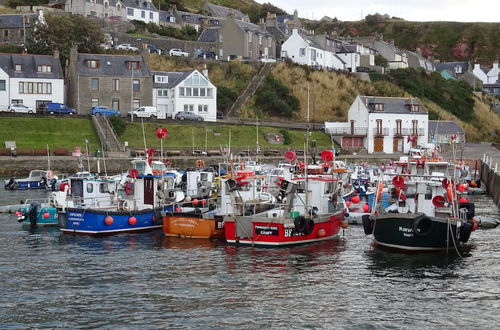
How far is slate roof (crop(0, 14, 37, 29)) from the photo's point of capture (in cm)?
11256

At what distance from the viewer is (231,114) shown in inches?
4082

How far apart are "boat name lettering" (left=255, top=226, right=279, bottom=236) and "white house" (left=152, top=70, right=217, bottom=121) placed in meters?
61.4

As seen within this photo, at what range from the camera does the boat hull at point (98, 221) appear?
130 ft

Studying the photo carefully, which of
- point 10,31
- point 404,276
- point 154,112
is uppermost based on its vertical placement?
point 10,31

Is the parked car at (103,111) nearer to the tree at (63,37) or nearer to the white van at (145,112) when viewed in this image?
the white van at (145,112)

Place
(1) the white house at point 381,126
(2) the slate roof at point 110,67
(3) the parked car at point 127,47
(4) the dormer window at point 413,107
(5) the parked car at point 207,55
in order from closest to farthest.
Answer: (2) the slate roof at point 110,67, (1) the white house at point 381,126, (4) the dormer window at point 413,107, (3) the parked car at point 127,47, (5) the parked car at point 207,55

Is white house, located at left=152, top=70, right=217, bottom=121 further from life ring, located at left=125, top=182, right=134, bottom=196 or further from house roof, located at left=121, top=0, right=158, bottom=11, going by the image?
life ring, located at left=125, top=182, right=134, bottom=196

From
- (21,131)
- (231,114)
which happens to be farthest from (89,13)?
(21,131)

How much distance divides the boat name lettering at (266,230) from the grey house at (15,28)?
8528 centimetres

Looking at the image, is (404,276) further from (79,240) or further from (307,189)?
(79,240)

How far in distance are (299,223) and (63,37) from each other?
7386 cm

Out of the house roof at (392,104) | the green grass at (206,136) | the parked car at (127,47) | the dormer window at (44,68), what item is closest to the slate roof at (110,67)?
the dormer window at (44,68)

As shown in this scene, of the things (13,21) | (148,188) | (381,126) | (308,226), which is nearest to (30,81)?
(13,21)

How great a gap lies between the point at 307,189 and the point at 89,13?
312 feet
